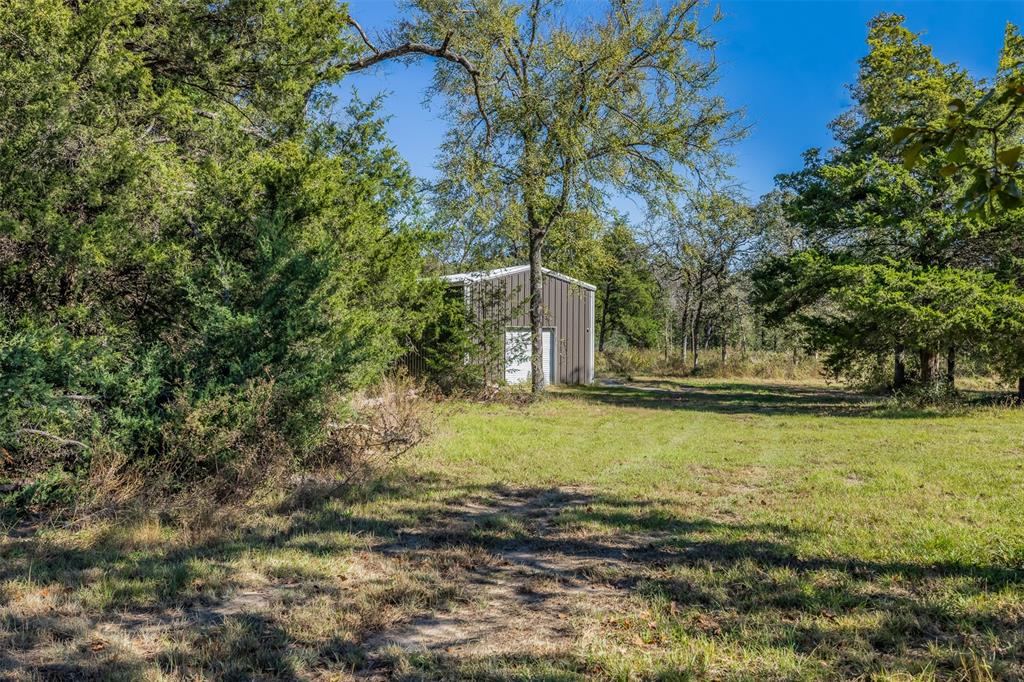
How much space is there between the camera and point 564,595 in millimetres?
3998

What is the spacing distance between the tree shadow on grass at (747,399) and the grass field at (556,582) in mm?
7102

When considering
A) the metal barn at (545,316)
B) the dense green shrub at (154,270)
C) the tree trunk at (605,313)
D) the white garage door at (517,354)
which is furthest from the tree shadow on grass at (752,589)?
the tree trunk at (605,313)

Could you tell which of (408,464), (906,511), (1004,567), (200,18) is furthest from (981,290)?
(200,18)

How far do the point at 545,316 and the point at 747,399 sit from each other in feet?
22.7

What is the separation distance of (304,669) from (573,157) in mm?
13874

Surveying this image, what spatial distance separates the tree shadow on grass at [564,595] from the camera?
305 centimetres

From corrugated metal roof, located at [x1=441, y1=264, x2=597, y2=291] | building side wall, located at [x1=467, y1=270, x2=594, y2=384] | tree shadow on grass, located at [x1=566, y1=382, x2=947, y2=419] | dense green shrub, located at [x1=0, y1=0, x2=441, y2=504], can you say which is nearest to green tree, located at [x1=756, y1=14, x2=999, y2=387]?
tree shadow on grass, located at [x1=566, y1=382, x2=947, y2=419]

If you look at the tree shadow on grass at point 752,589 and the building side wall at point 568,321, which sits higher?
the building side wall at point 568,321

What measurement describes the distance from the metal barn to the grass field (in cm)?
904

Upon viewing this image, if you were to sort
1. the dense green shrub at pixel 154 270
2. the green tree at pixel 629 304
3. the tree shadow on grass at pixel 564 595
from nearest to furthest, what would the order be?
1. the tree shadow on grass at pixel 564 595
2. the dense green shrub at pixel 154 270
3. the green tree at pixel 629 304

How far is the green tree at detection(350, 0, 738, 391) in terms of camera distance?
1502cm

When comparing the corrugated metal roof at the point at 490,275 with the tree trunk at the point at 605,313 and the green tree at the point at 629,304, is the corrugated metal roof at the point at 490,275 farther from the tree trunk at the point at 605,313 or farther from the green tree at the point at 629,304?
the green tree at the point at 629,304


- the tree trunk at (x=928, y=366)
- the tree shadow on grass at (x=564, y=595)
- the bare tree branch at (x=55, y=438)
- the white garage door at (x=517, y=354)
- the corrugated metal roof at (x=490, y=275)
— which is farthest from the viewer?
the corrugated metal roof at (x=490, y=275)

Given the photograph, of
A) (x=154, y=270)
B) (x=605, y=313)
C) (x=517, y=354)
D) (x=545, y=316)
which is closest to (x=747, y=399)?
(x=545, y=316)
